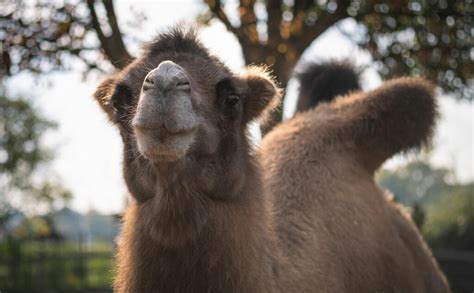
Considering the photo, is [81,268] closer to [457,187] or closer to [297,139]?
[457,187]

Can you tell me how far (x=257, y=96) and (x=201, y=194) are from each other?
2.88 ft

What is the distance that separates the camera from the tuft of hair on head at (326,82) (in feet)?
22.0

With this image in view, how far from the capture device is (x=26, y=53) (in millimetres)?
6113

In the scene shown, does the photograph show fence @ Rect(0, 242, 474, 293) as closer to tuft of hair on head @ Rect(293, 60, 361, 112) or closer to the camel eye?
tuft of hair on head @ Rect(293, 60, 361, 112)

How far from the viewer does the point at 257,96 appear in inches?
165

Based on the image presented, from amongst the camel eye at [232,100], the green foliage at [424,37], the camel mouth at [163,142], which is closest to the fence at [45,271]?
the green foliage at [424,37]

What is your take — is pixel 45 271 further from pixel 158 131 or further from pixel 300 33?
pixel 158 131

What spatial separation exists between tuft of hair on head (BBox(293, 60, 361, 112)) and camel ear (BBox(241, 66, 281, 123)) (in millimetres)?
2493

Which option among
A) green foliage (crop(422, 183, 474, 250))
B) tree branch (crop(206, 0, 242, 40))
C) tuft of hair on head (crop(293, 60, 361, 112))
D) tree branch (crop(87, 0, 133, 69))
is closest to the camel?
tree branch (crop(87, 0, 133, 69))

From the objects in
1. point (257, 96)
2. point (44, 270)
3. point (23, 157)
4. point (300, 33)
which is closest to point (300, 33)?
point (300, 33)

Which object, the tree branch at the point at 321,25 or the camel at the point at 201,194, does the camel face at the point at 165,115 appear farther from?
the tree branch at the point at 321,25

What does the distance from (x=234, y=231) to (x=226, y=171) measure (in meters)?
0.33

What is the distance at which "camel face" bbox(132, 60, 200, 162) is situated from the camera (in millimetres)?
3113

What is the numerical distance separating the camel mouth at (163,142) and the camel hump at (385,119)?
2.25 meters
